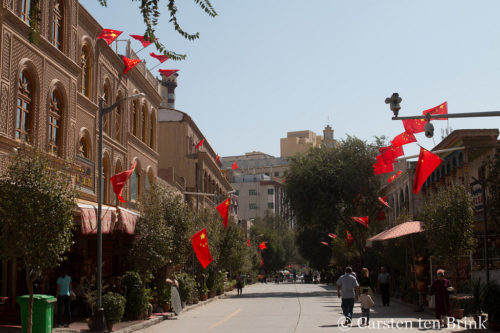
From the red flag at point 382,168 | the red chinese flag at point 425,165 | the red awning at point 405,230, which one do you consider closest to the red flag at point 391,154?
the red flag at point 382,168

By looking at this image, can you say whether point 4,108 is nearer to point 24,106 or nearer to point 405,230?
point 24,106

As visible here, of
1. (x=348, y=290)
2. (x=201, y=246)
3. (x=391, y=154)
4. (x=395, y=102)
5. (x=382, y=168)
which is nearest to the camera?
(x=395, y=102)

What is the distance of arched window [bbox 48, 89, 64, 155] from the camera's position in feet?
72.1

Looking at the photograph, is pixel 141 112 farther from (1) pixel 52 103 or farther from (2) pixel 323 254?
(2) pixel 323 254

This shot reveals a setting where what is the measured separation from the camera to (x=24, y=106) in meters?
20.2

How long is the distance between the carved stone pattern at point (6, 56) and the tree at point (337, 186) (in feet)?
108

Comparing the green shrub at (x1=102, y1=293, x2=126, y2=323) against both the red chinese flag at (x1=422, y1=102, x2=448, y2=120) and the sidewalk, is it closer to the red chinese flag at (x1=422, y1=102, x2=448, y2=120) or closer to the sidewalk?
the sidewalk

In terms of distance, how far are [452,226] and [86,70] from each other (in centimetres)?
1643

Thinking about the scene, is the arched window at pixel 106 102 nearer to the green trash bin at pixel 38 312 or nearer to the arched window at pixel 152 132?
the arched window at pixel 152 132

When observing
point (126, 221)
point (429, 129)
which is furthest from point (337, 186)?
point (429, 129)

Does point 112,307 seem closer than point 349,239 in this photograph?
Yes

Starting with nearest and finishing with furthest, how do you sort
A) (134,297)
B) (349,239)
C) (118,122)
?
(134,297)
(118,122)
(349,239)

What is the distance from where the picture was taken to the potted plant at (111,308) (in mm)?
18344

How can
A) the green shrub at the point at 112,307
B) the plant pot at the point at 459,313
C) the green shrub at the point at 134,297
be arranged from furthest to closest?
the green shrub at the point at 134,297 < the plant pot at the point at 459,313 < the green shrub at the point at 112,307
